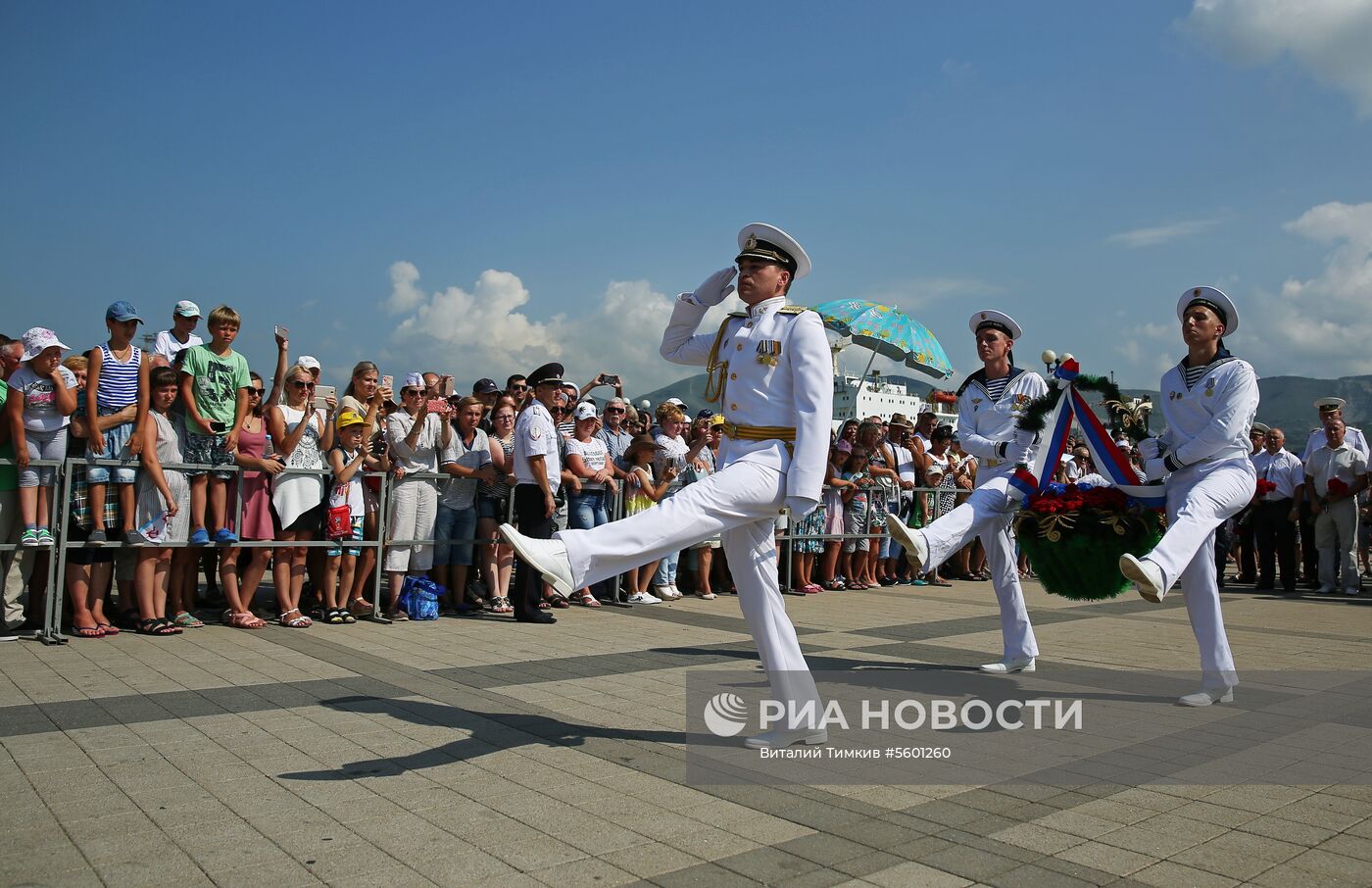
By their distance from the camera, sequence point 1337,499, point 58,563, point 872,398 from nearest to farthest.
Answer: point 58,563
point 1337,499
point 872,398

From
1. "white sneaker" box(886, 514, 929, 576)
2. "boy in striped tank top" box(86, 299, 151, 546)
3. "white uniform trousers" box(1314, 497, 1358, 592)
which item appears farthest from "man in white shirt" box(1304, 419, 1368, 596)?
"boy in striped tank top" box(86, 299, 151, 546)

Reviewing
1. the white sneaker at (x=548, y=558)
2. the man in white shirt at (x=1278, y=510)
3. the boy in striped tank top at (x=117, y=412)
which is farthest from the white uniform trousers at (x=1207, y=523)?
the man in white shirt at (x=1278, y=510)

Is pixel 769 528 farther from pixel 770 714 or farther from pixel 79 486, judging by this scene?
pixel 79 486

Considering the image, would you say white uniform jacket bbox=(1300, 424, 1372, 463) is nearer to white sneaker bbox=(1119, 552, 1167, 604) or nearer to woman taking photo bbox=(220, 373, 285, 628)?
white sneaker bbox=(1119, 552, 1167, 604)

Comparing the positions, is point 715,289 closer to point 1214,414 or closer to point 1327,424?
point 1214,414

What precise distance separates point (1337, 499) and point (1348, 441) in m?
0.80

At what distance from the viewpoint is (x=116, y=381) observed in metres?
8.27

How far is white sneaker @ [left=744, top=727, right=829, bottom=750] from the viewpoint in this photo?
5.02 metres

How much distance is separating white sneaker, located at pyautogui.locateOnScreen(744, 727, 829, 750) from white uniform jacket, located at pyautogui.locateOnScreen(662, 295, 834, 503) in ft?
3.70

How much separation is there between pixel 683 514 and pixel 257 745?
7.10 feet

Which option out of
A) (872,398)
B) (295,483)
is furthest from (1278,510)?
(872,398)

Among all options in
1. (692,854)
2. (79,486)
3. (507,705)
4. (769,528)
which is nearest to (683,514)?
(769,528)

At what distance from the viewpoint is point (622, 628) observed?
9.24 m

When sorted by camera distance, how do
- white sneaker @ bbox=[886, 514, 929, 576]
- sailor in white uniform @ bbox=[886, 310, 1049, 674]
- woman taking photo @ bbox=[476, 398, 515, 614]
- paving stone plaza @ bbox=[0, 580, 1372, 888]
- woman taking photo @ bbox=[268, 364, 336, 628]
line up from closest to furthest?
1. paving stone plaza @ bbox=[0, 580, 1372, 888]
2. white sneaker @ bbox=[886, 514, 929, 576]
3. sailor in white uniform @ bbox=[886, 310, 1049, 674]
4. woman taking photo @ bbox=[268, 364, 336, 628]
5. woman taking photo @ bbox=[476, 398, 515, 614]
